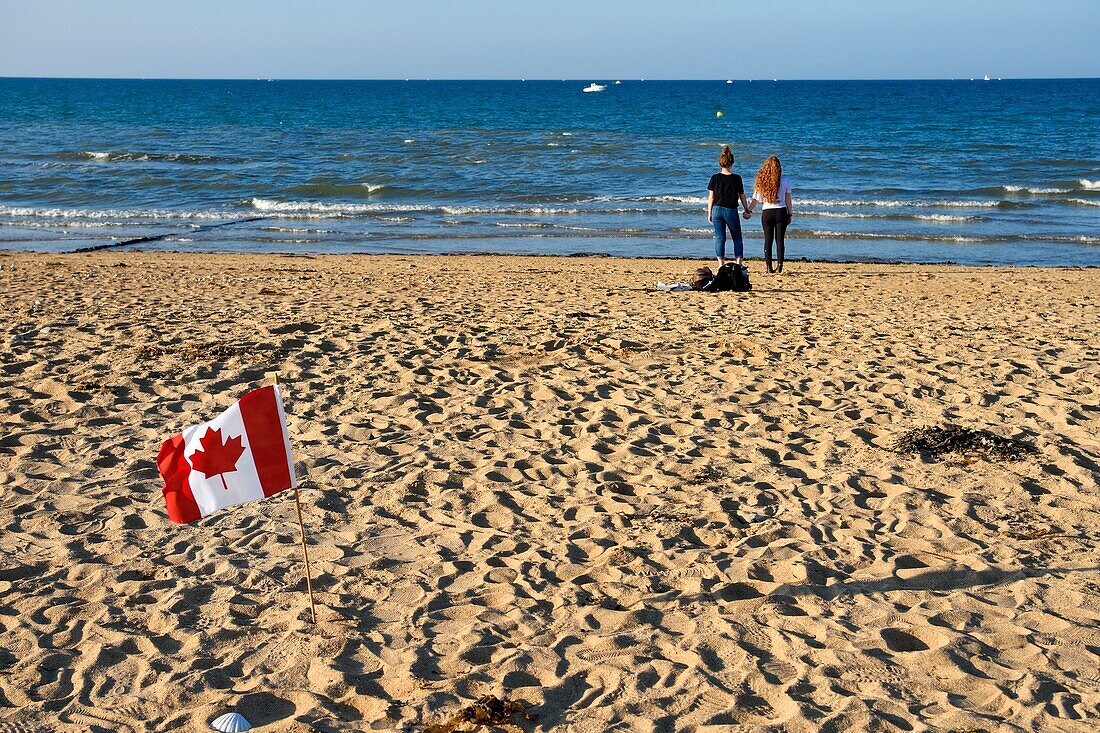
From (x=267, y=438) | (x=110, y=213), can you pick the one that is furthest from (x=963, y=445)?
(x=110, y=213)

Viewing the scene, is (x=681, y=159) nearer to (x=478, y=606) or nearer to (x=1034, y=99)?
(x=478, y=606)

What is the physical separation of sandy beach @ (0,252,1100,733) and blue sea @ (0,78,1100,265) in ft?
33.7

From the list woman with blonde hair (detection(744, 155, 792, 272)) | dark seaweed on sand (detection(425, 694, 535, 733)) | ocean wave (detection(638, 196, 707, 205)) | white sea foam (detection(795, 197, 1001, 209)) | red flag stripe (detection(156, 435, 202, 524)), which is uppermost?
woman with blonde hair (detection(744, 155, 792, 272))

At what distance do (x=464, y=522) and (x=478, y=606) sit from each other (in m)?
0.91

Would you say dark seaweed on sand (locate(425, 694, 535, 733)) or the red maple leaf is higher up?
the red maple leaf

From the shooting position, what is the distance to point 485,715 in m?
3.45

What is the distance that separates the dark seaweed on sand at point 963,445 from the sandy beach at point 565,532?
107 mm

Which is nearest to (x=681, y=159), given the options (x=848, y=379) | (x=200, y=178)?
(x=200, y=178)

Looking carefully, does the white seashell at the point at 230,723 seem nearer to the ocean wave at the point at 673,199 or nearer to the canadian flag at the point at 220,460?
the canadian flag at the point at 220,460

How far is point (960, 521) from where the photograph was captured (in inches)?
203

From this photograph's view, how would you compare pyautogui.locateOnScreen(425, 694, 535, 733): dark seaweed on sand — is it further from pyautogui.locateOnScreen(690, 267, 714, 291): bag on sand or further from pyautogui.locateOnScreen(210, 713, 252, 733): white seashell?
pyautogui.locateOnScreen(690, 267, 714, 291): bag on sand

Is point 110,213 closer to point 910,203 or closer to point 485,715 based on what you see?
point 910,203

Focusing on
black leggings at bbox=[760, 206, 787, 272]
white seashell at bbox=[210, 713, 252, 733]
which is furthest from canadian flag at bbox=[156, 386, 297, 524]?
black leggings at bbox=[760, 206, 787, 272]

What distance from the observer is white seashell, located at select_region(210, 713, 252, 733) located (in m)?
3.40
